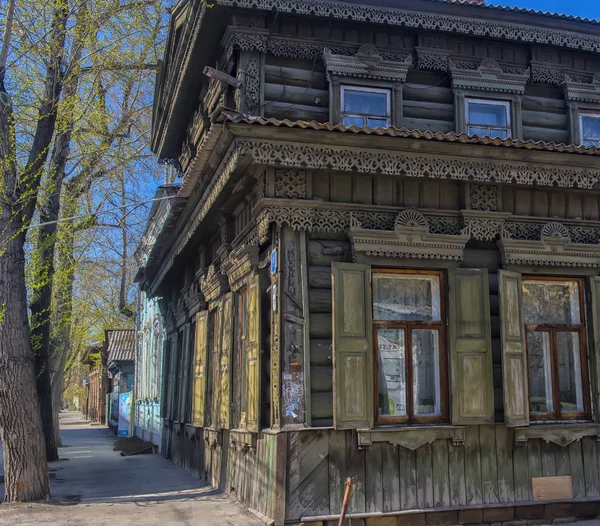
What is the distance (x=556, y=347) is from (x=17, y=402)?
6973 mm

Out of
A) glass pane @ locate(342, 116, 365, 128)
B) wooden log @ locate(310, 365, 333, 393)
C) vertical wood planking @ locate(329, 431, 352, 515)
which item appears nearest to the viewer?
vertical wood planking @ locate(329, 431, 352, 515)

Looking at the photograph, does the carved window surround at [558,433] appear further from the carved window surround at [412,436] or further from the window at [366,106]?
the window at [366,106]

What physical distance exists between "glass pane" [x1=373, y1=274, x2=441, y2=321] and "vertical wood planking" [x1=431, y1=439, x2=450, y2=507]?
1.41m

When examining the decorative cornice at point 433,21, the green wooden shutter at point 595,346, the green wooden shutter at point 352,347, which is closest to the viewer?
the green wooden shutter at point 352,347

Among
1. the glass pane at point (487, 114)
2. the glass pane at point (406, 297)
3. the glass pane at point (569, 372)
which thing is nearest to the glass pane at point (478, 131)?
the glass pane at point (487, 114)

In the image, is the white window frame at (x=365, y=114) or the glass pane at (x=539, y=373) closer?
the glass pane at (x=539, y=373)

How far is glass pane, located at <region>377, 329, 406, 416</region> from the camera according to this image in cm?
767

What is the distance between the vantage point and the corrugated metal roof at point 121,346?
105 feet

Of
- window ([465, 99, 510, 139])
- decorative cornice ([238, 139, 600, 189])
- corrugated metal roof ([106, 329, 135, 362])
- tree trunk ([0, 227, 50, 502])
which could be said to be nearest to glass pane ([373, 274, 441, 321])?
decorative cornice ([238, 139, 600, 189])

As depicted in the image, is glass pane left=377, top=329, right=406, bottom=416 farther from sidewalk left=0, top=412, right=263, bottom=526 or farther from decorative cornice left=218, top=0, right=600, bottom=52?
decorative cornice left=218, top=0, right=600, bottom=52

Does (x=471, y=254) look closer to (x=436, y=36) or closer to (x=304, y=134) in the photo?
(x=304, y=134)

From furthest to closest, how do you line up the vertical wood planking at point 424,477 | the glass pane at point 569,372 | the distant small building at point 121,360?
the distant small building at point 121,360 → the glass pane at point 569,372 → the vertical wood planking at point 424,477

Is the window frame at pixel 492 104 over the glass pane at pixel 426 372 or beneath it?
over

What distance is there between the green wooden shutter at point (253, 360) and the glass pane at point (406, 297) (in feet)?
4.38
